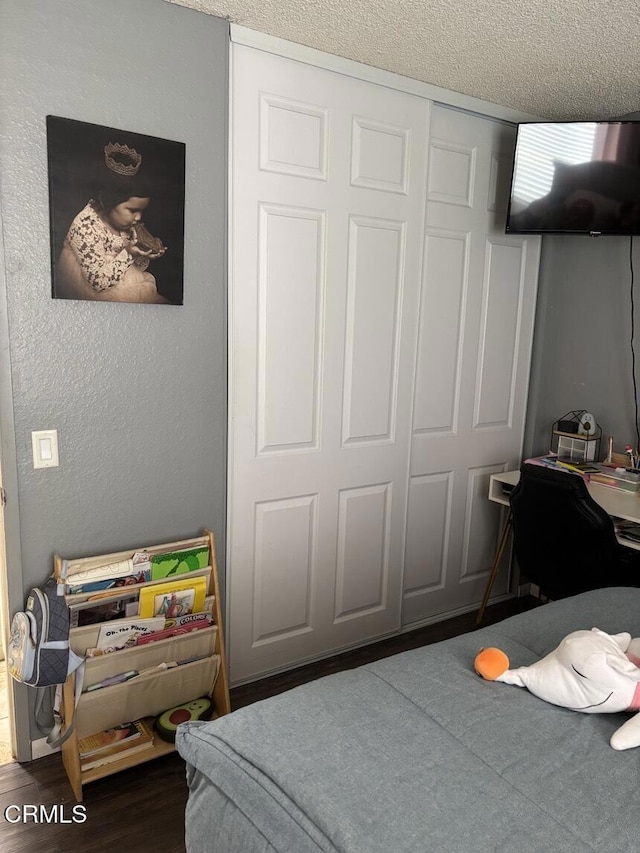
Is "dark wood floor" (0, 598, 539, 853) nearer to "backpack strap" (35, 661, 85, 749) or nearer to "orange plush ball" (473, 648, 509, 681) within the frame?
"backpack strap" (35, 661, 85, 749)

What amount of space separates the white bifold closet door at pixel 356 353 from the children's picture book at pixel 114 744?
0.49m

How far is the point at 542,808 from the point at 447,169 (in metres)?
2.53

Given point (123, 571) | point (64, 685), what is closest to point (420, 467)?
point (123, 571)

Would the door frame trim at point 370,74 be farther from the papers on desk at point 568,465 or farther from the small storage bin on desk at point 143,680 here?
the small storage bin on desk at point 143,680

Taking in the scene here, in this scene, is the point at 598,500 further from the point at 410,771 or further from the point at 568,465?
the point at 410,771

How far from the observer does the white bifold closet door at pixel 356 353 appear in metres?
2.43

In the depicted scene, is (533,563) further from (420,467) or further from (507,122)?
(507,122)

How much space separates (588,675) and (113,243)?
1.79m

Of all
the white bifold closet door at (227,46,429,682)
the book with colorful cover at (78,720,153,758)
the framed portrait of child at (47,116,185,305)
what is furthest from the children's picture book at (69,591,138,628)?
the framed portrait of child at (47,116,185,305)

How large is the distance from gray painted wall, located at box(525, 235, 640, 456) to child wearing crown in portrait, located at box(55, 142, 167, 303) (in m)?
2.09

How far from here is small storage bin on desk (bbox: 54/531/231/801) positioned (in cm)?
207

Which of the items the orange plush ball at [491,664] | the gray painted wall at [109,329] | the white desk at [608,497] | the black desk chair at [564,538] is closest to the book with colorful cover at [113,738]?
the gray painted wall at [109,329]

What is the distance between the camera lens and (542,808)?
3.59ft

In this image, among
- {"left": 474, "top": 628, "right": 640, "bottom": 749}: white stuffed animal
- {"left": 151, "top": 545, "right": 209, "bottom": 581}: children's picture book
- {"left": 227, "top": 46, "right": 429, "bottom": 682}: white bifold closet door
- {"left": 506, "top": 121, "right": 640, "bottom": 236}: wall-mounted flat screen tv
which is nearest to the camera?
{"left": 474, "top": 628, "right": 640, "bottom": 749}: white stuffed animal
